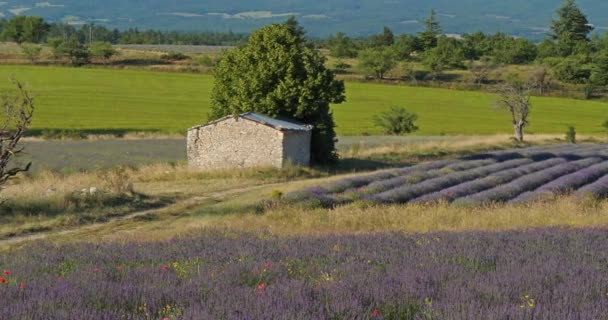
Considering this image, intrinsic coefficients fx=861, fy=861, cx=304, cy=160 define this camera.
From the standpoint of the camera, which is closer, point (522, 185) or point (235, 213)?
point (235, 213)

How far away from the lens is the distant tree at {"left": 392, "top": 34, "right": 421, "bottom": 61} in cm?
14127

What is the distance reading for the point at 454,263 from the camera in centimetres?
819

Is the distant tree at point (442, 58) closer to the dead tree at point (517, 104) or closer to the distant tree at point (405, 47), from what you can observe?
the distant tree at point (405, 47)

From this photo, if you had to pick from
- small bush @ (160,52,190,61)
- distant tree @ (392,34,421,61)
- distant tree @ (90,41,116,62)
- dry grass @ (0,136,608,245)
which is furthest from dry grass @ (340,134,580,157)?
distant tree @ (392,34,421,61)

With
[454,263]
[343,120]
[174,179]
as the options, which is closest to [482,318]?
[454,263]

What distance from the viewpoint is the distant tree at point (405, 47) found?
464 ft

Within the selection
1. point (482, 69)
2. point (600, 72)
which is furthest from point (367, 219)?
point (482, 69)

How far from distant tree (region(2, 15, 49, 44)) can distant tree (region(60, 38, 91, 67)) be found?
41.9 m

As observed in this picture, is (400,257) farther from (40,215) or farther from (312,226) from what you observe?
(40,215)

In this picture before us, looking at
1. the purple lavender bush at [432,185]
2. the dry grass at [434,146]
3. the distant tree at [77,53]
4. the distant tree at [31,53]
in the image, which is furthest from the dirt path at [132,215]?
the distant tree at [31,53]

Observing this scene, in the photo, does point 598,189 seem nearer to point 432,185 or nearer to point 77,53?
point 432,185

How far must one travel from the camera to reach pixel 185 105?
281 feet

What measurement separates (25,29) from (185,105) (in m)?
87.8

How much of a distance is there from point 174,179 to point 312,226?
15.8 m
